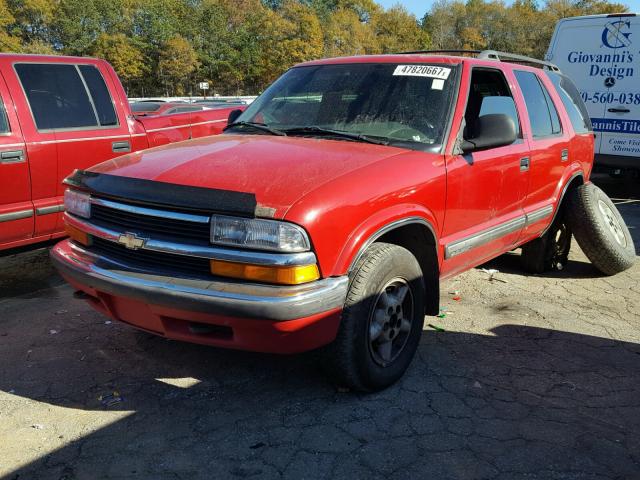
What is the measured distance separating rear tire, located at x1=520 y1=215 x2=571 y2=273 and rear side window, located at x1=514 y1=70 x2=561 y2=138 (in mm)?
956

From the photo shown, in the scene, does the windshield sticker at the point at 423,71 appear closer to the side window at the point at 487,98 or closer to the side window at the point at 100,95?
the side window at the point at 487,98

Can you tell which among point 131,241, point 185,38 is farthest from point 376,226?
point 185,38

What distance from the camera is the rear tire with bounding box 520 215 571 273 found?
5.48 metres

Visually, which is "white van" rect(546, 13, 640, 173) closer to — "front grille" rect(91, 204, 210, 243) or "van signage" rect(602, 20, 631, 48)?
"van signage" rect(602, 20, 631, 48)

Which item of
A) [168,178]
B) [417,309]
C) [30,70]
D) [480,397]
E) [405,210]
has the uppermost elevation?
[30,70]

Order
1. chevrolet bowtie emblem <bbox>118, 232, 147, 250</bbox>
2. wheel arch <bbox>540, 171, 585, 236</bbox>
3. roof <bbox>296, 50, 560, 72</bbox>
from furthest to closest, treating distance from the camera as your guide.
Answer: wheel arch <bbox>540, 171, 585, 236</bbox>
roof <bbox>296, 50, 560, 72</bbox>
chevrolet bowtie emblem <bbox>118, 232, 147, 250</bbox>

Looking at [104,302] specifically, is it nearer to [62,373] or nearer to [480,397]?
[62,373]

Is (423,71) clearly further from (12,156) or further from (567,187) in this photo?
(12,156)

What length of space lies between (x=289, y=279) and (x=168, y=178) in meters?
0.86

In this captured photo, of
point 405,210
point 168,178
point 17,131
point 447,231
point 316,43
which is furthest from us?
point 316,43

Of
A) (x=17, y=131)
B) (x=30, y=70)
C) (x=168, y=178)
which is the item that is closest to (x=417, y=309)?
(x=168, y=178)

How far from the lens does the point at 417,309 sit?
11.4 ft

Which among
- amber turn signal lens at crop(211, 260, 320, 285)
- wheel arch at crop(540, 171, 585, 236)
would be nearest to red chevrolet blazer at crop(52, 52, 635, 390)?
amber turn signal lens at crop(211, 260, 320, 285)

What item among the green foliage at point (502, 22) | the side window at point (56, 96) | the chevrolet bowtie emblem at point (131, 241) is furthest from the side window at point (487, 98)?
the green foliage at point (502, 22)
